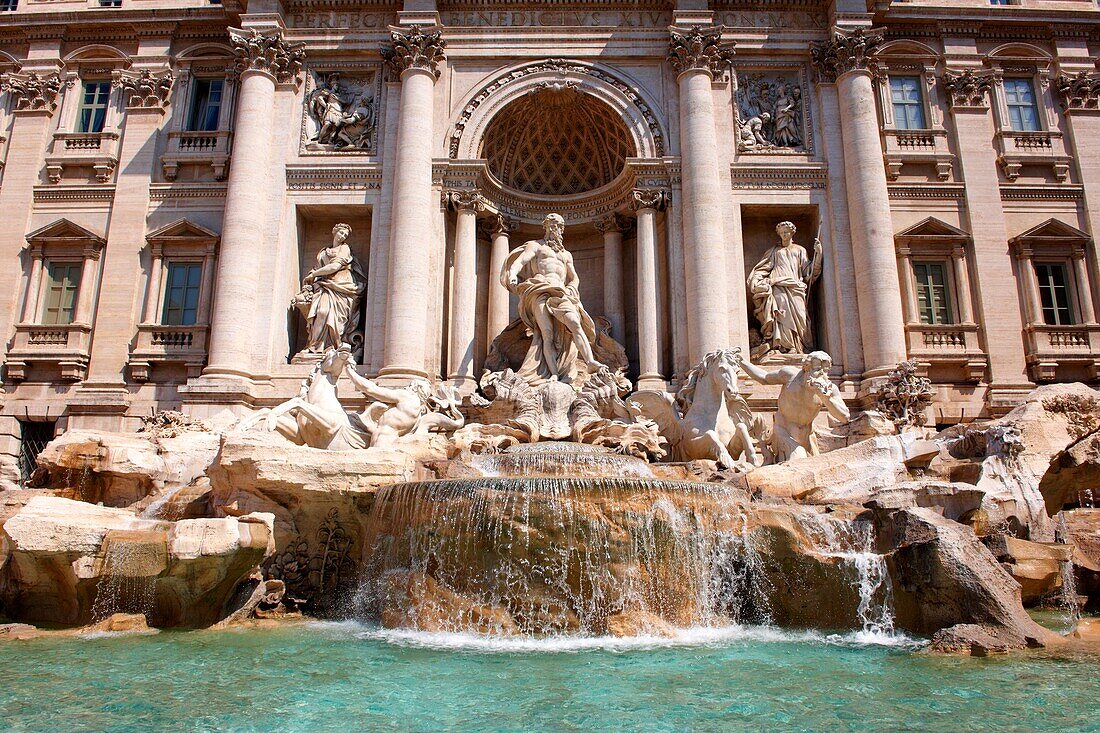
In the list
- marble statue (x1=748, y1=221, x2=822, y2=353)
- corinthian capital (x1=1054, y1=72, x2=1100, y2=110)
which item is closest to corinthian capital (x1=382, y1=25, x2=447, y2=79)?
marble statue (x1=748, y1=221, x2=822, y2=353)

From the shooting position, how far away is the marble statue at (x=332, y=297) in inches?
693

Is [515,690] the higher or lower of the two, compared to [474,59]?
lower

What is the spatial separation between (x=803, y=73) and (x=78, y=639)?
63.7 ft

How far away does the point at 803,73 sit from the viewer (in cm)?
1923

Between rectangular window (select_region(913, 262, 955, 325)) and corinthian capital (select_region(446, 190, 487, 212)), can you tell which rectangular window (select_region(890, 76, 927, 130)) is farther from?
corinthian capital (select_region(446, 190, 487, 212))

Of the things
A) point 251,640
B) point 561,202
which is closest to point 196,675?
point 251,640

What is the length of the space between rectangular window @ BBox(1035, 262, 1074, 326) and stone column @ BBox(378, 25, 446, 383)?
15.3 m

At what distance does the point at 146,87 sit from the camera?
1964 centimetres

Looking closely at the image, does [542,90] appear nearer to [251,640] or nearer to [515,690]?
[251,640]

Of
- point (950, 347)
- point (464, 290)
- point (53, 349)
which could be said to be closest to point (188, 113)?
point (53, 349)

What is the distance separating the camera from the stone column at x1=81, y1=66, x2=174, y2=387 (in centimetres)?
1789

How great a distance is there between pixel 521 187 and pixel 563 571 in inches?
558

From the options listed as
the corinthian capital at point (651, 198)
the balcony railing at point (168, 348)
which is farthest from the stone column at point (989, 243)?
the balcony railing at point (168, 348)

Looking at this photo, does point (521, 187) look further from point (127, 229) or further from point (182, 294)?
point (127, 229)
